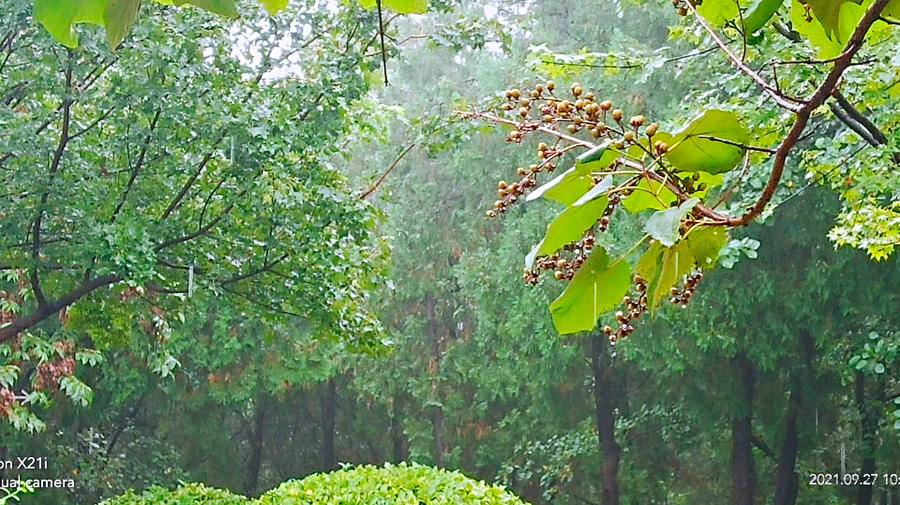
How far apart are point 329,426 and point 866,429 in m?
4.60

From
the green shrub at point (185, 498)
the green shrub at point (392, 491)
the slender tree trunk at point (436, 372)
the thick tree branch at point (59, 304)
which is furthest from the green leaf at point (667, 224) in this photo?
the slender tree trunk at point (436, 372)

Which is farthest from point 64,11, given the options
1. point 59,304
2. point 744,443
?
point 744,443

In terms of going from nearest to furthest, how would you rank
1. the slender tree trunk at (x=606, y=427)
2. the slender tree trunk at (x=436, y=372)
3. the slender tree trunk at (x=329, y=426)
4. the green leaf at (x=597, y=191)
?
1. the green leaf at (x=597, y=191)
2. the slender tree trunk at (x=606, y=427)
3. the slender tree trunk at (x=436, y=372)
4. the slender tree trunk at (x=329, y=426)

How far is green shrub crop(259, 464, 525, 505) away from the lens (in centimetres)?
296

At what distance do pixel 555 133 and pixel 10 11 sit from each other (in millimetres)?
3066

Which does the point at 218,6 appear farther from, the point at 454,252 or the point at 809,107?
the point at 454,252

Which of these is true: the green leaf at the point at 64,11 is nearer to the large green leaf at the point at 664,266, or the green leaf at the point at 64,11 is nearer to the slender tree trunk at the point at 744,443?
the large green leaf at the point at 664,266

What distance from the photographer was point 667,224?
0.33 meters

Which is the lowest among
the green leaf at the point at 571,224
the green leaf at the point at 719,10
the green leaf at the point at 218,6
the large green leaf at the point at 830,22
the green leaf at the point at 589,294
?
the green leaf at the point at 589,294

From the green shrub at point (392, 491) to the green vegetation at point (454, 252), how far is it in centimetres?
2

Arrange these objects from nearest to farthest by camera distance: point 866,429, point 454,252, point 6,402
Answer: point 6,402 → point 866,429 → point 454,252

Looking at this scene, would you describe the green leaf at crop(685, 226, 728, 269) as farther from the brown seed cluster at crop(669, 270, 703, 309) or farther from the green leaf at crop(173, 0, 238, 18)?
the green leaf at crop(173, 0, 238, 18)

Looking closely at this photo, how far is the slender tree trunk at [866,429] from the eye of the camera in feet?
18.1

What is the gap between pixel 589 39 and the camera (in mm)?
6215
